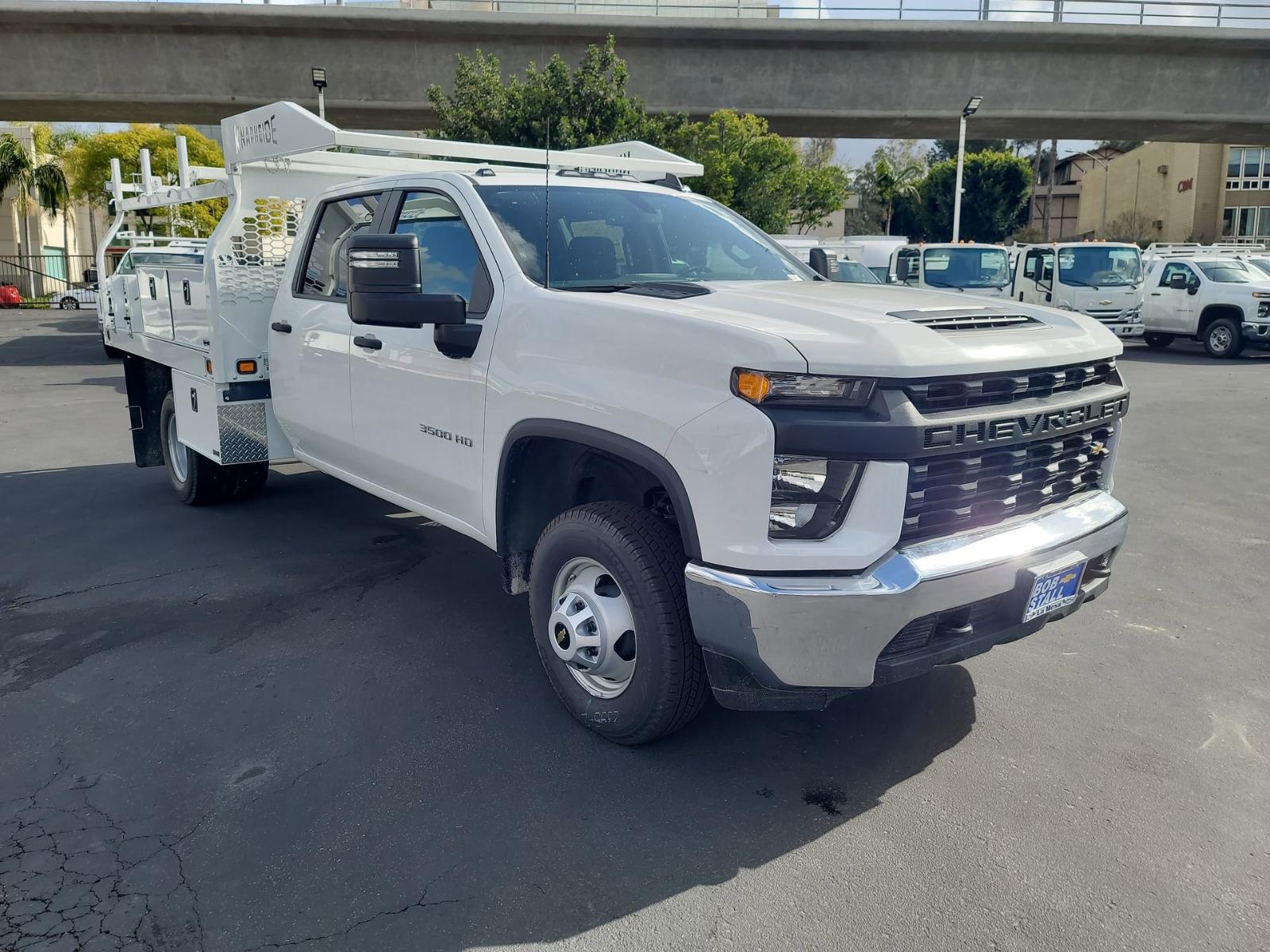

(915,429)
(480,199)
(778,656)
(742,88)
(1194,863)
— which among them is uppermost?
(742,88)

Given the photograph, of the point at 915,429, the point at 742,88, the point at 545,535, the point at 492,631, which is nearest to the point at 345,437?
the point at 492,631

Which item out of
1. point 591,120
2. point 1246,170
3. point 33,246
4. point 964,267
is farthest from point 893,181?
point 33,246

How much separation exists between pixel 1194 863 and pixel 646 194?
3.53 m

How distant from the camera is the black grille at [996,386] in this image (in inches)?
120

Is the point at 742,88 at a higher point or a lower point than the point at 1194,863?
higher

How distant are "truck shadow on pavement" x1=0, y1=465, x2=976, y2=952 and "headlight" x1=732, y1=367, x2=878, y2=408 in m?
1.37

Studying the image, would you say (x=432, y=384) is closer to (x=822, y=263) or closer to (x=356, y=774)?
(x=356, y=774)

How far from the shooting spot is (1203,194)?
168 ft

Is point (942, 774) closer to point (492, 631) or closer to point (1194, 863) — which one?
point (1194, 863)

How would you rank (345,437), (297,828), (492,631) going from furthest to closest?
(345,437)
(492,631)
(297,828)

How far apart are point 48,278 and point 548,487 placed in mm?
62261

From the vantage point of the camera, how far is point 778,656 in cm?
300

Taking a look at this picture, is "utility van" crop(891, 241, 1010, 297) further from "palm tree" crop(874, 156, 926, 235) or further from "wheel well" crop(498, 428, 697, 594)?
"palm tree" crop(874, 156, 926, 235)

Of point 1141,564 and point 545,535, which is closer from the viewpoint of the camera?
point 545,535
